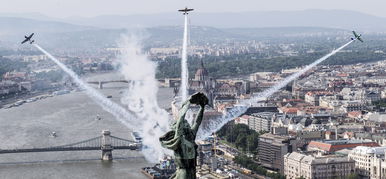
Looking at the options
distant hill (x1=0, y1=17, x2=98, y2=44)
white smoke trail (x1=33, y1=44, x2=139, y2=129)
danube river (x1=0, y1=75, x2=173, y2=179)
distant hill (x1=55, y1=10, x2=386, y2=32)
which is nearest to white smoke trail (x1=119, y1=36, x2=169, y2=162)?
white smoke trail (x1=33, y1=44, x2=139, y2=129)

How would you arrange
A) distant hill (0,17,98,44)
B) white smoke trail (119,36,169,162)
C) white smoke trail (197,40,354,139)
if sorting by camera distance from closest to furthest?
white smoke trail (119,36,169,162) < white smoke trail (197,40,354,139) < distant hill (0,17,98,44)

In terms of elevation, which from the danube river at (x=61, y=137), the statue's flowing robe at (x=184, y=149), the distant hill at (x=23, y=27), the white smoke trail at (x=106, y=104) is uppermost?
the distant hill at (x=23, y=27)

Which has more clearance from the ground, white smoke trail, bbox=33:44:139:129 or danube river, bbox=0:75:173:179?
white smoke trail, bbox=33:44:139:129

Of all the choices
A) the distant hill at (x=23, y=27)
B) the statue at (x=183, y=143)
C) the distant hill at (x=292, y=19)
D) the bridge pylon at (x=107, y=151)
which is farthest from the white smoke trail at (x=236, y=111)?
the distant hill at (x=292, y=19)

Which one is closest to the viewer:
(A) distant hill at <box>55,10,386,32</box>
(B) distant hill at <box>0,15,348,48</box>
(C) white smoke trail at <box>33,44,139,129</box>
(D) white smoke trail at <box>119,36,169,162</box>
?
(D) white smoke trail at <box>119,36,169,162</box>

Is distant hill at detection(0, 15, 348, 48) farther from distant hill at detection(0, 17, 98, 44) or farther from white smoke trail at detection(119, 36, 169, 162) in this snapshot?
white smoke trail at detection(119, 36, 169, 162)

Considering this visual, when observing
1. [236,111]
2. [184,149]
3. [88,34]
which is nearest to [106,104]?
[236,111]

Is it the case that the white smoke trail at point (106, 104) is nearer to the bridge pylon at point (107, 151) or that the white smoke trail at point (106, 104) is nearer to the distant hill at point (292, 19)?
the bridge pylon at point (107, 151)

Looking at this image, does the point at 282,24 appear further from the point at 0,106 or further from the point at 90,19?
the point at 0,106
